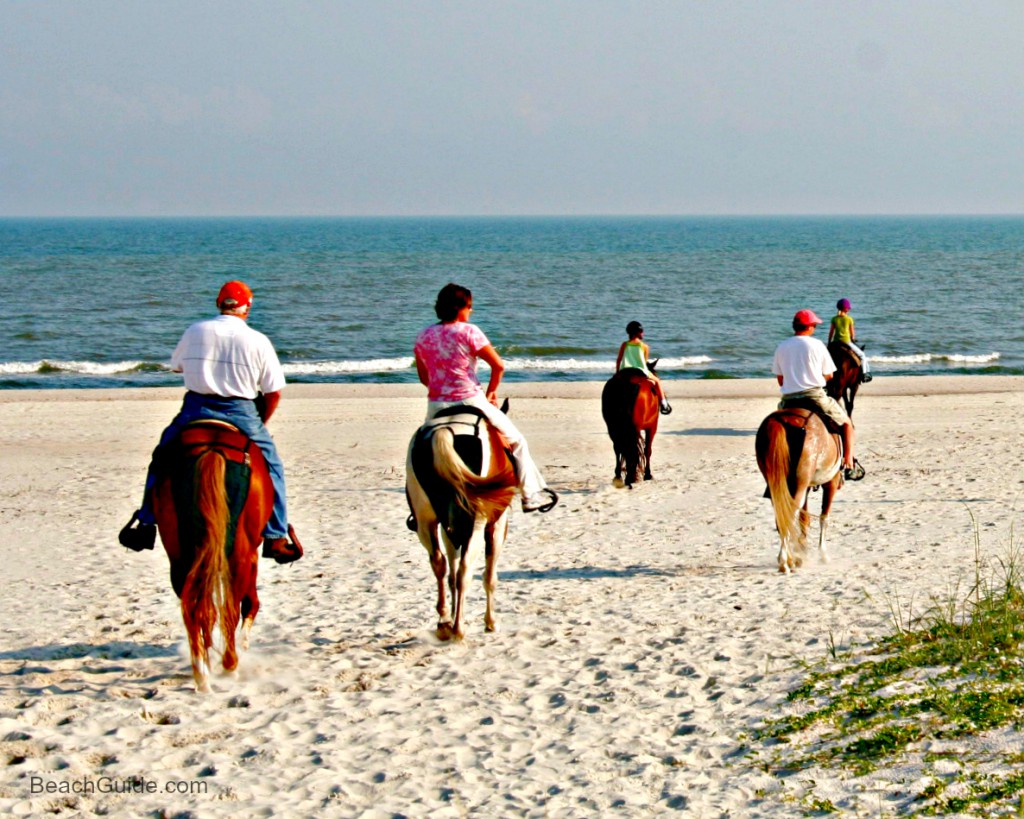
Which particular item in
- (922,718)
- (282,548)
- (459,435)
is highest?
(459,435)

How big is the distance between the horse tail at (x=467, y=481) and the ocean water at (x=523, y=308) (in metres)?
25.7

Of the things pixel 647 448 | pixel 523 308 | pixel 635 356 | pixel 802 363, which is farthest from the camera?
pixel 523 308

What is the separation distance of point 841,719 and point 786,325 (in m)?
44.7

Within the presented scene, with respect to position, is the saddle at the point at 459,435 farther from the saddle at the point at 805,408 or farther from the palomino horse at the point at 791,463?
the saddle at the point at 805,408

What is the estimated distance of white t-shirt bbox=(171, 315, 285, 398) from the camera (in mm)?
7367

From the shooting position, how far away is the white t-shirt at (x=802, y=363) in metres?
10.7

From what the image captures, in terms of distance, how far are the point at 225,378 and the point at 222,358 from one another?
0.43 ft

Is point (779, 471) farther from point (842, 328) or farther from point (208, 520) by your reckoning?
point (842, 328)

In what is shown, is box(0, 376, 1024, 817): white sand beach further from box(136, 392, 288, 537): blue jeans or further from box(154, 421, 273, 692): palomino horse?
box(136, 392, 288, 537): blue jeans

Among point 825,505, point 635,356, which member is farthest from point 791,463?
point 635,356

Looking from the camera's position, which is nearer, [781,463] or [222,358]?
[222,358]

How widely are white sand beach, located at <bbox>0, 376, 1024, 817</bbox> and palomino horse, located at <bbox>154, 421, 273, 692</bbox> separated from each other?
21.8 inches

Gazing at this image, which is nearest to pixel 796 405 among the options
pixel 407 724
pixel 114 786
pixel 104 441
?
pixel 407 724

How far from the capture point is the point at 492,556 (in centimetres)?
877
